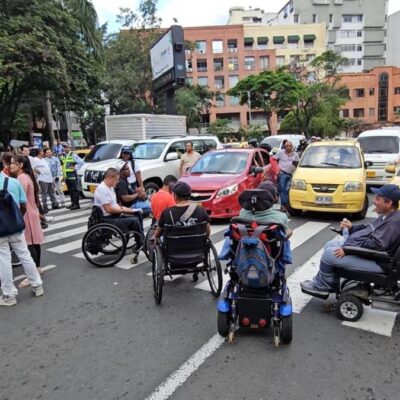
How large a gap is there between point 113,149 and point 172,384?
35.2 feet

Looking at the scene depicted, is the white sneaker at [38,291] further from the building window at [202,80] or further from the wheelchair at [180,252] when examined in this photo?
the building window at [202,80]

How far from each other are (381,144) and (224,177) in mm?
7104

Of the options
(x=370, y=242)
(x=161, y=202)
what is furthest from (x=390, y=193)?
(x=161, y=202)

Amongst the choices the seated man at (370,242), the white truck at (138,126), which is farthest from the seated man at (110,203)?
the white truck at (138,126)

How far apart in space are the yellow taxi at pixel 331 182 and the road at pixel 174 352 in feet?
→ 11.9

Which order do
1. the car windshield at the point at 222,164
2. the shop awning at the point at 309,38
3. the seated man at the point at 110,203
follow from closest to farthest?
the seated man at the point at 110,203 → the car windshield at the point at 222,164 → the shop awning at the point at 309,38

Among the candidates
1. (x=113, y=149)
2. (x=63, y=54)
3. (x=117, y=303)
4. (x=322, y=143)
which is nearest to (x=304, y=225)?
(x=322, y=143)

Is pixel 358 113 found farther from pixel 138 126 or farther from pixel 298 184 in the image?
pixel 298 184

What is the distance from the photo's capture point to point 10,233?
14.8ft

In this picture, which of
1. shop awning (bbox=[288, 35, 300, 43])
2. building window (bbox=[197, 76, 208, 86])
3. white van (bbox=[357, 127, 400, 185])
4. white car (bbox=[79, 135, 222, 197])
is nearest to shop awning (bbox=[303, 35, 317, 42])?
shop awning (bbox=[288, 35, 300, 43])

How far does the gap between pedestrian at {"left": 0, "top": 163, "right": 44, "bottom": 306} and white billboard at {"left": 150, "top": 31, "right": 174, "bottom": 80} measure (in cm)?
1497

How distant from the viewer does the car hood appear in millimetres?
8430

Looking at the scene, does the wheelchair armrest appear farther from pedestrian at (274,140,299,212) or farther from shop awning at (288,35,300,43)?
shop awning at (288,35,300,43)

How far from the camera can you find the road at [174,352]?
9.75 feet
